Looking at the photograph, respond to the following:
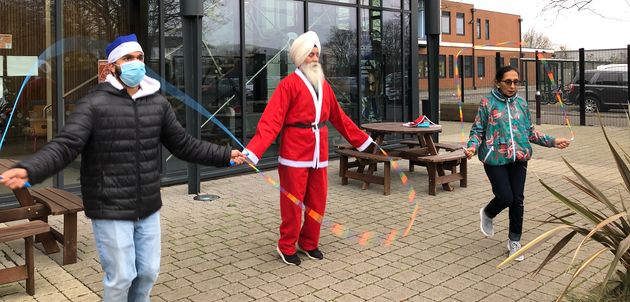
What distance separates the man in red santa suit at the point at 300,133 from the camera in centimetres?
493

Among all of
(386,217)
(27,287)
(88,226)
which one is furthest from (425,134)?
(27,287)

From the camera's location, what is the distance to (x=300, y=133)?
16.4 feet

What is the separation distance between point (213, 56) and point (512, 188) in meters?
5.65

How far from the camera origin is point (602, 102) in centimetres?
2162

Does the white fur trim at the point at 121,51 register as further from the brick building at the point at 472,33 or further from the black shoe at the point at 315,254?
the brick building at the point at 472,33

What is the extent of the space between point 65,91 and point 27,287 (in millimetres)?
4059

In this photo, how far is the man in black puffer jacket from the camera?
3246 millimetres

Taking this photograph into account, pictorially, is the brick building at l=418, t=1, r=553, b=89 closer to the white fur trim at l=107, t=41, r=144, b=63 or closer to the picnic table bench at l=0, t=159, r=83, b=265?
the picnic table bench at l=0, t=159, r=83, b=265

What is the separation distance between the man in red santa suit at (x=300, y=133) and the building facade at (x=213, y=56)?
3516 millimetres

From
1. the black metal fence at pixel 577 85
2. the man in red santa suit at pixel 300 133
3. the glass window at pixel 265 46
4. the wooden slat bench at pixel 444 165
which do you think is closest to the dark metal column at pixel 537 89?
the black metal fence at pixel 577 85

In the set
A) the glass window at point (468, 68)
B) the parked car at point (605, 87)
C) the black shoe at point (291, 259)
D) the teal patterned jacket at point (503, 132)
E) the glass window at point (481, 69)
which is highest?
the glass window at point (468, 68)

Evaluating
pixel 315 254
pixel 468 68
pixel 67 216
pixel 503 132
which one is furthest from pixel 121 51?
pixel 468 68

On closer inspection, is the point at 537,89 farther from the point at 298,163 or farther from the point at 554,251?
the point at 554,251

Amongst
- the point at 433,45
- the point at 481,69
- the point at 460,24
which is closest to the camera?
the point at 433,45
